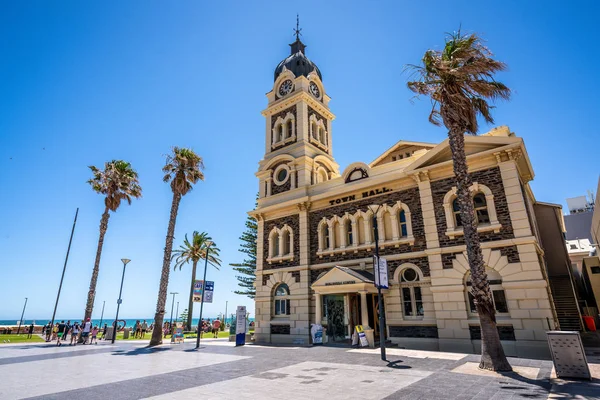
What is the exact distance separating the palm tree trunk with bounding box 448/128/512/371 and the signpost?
15.7m

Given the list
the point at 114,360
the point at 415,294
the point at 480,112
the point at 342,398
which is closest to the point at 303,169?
the point at 415,294

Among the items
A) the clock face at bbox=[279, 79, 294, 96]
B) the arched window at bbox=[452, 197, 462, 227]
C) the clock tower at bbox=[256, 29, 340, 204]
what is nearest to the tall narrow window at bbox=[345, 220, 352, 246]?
the clock tower at bbox=[256, 29, 340, 204]

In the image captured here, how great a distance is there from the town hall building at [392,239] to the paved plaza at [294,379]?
264 centimetres

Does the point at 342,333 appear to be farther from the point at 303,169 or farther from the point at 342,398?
the point at 342,398

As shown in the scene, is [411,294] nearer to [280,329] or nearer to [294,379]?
[280,329]

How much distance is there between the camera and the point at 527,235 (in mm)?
14688

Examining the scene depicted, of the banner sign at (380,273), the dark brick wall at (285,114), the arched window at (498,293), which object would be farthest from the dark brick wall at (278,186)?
the arched window at (498,293)

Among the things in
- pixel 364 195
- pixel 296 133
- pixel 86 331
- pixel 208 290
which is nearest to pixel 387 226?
pixel 364 195

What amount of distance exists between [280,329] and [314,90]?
19.2 metres

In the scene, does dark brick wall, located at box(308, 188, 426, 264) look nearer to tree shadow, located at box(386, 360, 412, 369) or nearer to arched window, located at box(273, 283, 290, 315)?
arched window, located at box(273, 283, 290, 315)

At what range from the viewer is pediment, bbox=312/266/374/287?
18.1 metres

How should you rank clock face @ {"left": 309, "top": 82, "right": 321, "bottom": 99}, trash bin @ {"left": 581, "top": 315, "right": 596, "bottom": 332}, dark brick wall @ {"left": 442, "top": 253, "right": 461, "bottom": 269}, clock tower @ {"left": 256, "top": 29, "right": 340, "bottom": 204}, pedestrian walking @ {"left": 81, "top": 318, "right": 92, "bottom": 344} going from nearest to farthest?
dark brick wall @ {"left": 442, "top": 253, "right": 461, "bottom": 269}
trash bin @ {"left": 581, "top": 315, "right": 596, "bottom": 332}
clock tower @ {"left": 256, "top": 29, "right": 340, "bottom": 204}
pedestrian walking @ {"left": 81, "top": 318, "right": 92, "bottom": 344}
clock face @ {"left": 309, "top": 82, "right": 321, "bottom": 99}

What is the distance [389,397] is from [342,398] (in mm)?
1065

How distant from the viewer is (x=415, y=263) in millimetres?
17766
